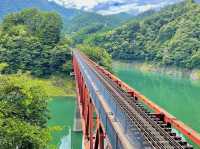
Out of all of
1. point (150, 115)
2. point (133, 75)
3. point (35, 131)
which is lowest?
point (133, 75)

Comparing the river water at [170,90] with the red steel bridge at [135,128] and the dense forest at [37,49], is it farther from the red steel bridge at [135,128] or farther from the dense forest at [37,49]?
the red steel bridge at [135,128]

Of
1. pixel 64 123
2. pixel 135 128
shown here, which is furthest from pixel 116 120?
pixel 64 123

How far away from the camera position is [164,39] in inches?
5433

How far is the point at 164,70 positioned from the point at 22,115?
10305 centimetres

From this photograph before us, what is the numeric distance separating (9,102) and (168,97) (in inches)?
2484

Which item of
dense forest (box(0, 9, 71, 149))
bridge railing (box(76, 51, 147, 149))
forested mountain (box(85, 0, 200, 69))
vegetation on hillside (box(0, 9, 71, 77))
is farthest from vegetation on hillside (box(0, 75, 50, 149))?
forested mountain (box(85, 0, 200, 69))

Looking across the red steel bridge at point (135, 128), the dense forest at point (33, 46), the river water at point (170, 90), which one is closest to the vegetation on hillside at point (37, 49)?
the dense forest at point (33, 46)

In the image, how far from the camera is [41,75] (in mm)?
75562

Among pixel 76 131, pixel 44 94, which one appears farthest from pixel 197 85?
pixel 44 94

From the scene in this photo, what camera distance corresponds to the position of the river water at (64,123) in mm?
41394

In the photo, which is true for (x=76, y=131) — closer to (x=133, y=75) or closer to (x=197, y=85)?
(x=197, y=85)

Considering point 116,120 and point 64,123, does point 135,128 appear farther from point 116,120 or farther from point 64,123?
point 64,123

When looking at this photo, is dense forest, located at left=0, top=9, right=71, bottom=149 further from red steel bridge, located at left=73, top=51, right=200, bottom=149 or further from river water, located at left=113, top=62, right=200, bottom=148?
red steel bridge, located at left=73, top=51, right=200, bottom=149

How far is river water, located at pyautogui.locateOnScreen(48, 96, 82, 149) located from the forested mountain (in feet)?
170
